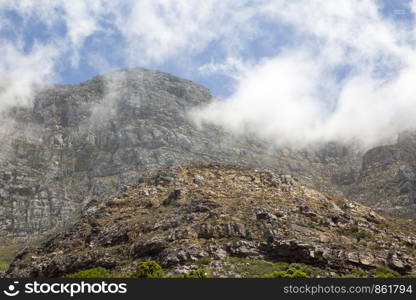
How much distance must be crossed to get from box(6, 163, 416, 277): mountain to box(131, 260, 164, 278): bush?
2764 millimetres

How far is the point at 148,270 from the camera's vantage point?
76500mm

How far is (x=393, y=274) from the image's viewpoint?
7669cm

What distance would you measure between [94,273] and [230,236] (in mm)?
23883

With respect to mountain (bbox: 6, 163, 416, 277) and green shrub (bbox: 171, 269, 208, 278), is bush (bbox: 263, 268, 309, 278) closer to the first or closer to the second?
mountain (bbox: 6, 163, 416, 277)

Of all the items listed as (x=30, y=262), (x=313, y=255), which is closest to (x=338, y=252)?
(x=313, y=255)

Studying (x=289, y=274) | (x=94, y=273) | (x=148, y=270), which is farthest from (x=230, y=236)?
(x=94, y=273)

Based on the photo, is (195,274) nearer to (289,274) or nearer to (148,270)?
(148,270)

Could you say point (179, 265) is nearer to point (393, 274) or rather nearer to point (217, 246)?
point (217, 246)

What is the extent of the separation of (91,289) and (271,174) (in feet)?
252

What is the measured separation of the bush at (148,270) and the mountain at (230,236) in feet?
9.07

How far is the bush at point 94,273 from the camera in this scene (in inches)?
3057

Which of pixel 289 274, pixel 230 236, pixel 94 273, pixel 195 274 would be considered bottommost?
pixel 289 274

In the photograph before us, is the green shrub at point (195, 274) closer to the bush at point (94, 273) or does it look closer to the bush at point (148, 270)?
the bush at point (148, 270)

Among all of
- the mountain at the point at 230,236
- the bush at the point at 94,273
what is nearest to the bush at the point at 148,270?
the mountain at the point at 230,236
